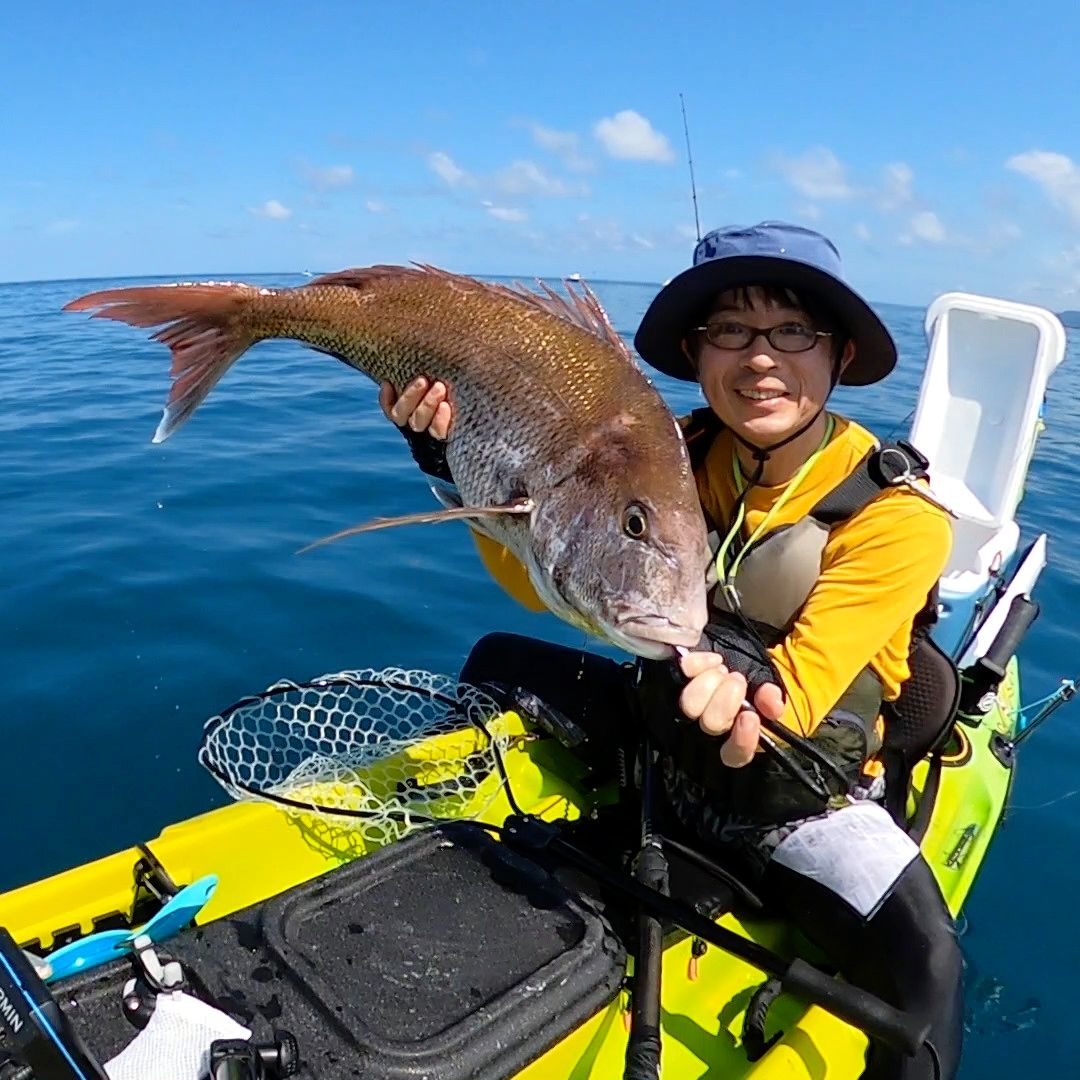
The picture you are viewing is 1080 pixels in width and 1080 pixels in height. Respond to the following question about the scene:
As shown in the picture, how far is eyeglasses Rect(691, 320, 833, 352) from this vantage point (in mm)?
2506

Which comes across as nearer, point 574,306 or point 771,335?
point 574,306

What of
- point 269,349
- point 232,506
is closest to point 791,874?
point 232,506

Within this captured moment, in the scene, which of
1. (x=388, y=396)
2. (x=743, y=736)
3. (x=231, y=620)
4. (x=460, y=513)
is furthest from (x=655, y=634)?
(x=231, y=620)

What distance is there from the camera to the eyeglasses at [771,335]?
2506mm

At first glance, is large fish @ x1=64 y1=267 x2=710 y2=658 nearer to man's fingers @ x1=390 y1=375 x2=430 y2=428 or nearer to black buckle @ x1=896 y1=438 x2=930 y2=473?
man's fingers @ x1=390 y1=375 x2=430 y2=428

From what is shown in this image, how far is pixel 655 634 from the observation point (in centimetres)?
178

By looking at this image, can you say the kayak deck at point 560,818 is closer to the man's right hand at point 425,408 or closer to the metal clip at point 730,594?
the metal clip at point 730,594

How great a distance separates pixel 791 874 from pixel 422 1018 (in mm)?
1228

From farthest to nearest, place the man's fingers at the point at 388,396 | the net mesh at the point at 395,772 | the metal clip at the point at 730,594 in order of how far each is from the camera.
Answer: the net mesh at the point at 395,772
the metal clip at the point at 730,594
the man's fingers at the point at 388,396

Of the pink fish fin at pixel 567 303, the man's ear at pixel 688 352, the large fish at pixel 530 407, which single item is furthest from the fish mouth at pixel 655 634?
the man's ear at pixel 688 352

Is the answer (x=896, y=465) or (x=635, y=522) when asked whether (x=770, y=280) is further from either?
(x=635, y=522)

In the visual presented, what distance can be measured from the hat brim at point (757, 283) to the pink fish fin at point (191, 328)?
1140 millimetres

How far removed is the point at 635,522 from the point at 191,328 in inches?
59.9

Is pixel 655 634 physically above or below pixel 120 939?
above
